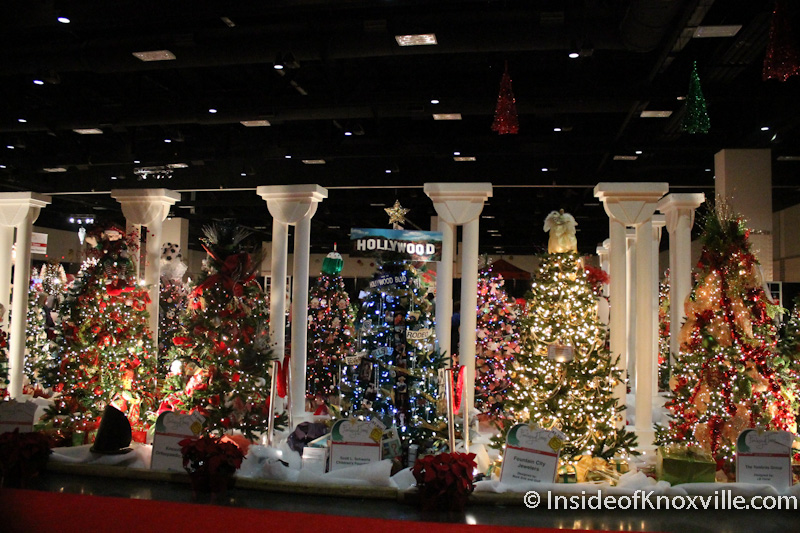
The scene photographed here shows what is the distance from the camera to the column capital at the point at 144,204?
9.02 metres

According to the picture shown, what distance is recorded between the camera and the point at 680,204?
31.0ft

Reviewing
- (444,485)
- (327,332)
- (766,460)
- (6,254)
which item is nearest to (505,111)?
(766,460)

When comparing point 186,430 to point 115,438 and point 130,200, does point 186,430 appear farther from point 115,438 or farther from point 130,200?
point 130,200

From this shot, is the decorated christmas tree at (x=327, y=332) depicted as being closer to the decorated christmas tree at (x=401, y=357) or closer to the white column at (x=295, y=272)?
the white column at (x=295, y=272)

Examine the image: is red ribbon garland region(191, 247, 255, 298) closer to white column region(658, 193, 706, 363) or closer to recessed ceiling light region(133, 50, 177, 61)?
recessed ceiling light region(133, 50, 177, 61)

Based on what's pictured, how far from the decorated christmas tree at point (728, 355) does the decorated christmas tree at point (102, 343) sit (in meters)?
5.61

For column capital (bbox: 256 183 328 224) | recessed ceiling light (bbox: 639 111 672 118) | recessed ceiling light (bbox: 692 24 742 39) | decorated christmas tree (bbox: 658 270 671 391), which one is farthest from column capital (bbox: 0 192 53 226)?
decorated christmas tree (bbox: 658 270 671 391)

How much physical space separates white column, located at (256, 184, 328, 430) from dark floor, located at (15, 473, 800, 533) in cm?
508

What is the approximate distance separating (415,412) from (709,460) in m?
2.99

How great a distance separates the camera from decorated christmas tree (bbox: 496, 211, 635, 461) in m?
5.55

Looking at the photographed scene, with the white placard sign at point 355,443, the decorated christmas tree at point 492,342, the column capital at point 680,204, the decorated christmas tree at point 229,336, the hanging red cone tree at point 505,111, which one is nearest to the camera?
the white placard sign at point 355,443

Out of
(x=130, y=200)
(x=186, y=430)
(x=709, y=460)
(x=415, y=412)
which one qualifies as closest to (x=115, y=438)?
(x=186, y=430)

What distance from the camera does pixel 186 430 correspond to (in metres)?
3.74

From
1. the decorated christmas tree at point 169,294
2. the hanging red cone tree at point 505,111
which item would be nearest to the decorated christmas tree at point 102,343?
the hanging red cone tree at point 505,111
